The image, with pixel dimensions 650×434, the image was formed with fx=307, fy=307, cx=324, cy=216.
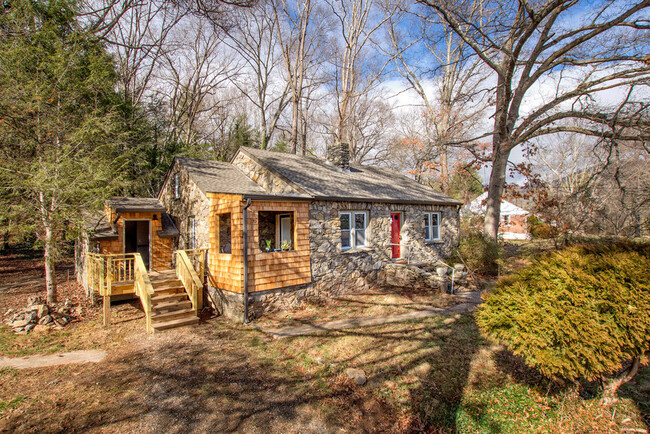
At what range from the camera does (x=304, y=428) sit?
392 cm

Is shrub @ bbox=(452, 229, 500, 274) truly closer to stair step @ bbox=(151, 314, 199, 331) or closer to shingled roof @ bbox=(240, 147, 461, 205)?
shingled roof @ bbox=(240, 147, 461, 205)

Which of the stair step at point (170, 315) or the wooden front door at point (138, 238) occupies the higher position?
the wooden front door at point (138, 238)

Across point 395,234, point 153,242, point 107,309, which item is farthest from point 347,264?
point 153,242

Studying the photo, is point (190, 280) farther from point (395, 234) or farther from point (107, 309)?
point (395, 234)

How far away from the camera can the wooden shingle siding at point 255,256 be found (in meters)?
7.52

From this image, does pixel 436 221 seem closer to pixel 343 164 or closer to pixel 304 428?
pixel 343 164

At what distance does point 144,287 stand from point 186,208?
12.7 ft

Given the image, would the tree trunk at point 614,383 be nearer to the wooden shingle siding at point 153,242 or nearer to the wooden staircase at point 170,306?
the wooden staircase at point 170,306

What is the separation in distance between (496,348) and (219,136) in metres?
25.0

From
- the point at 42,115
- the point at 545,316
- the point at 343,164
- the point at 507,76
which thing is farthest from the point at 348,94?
the point at 545,316

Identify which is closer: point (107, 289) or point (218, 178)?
point (107, 289)

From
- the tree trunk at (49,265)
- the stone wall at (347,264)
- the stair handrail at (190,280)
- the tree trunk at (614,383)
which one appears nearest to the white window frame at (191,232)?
the stair handrail at (190,280)

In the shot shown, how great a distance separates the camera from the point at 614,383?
4082 mm

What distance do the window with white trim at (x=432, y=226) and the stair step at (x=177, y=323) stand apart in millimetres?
9043
